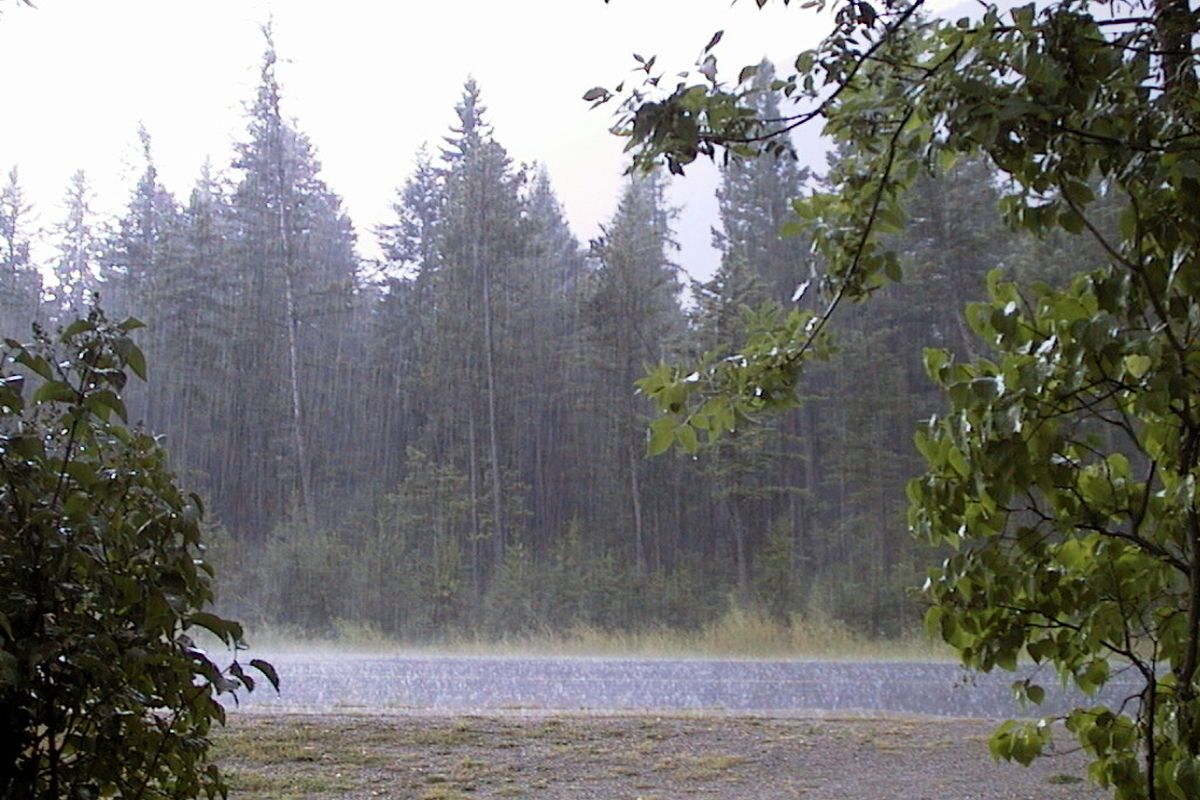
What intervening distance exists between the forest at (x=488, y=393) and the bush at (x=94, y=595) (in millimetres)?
2068

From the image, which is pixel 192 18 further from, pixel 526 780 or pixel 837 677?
A: pixel 837 677

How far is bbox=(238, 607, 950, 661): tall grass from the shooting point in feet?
14.0

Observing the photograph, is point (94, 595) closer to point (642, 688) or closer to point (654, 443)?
point (654, 443)

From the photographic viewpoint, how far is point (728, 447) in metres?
5.12

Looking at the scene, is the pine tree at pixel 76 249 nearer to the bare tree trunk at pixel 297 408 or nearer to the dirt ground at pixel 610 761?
the dirt ground at pixel 610 761

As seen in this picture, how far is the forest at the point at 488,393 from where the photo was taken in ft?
12.8

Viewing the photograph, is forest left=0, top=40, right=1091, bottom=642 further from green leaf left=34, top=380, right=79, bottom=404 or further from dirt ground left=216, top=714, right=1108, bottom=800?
green leaf left=34, top=380, right=79, bottom=404

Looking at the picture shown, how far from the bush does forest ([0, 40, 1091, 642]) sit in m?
2.07

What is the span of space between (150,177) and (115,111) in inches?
29.6

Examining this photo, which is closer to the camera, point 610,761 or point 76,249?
point 610,761

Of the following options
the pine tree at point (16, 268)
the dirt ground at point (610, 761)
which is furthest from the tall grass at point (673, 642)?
the dirt ground at point (610, 761)

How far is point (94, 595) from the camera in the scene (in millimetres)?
1104

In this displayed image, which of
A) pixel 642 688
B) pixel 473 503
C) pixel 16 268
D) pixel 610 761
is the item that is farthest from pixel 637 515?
pixel 610 761

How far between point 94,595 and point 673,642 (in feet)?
12.9
